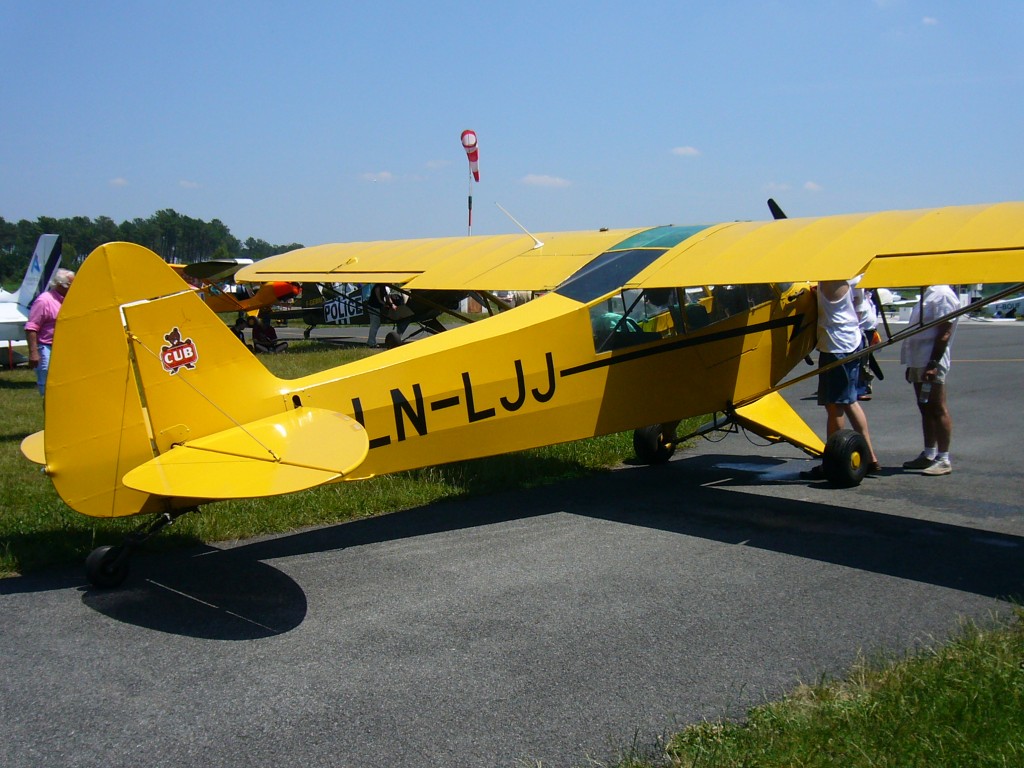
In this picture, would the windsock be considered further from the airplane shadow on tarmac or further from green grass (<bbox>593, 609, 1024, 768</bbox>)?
green grass (<bbox>593, 609, 1024, 768</bbox>)

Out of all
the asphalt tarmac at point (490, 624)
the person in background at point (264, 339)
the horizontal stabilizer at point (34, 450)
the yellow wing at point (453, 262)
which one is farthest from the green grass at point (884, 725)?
the person in background at point (264, 339)

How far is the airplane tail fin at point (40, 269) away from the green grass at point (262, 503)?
6781 mm

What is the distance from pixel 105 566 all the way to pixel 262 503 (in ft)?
5.75

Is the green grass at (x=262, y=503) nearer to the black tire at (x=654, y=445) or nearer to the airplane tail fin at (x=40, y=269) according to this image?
the black tire at (x=654, y=445)

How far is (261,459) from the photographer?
14.4 ft

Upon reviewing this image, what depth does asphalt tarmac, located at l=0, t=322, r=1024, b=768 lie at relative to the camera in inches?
133

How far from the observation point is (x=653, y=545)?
577 cm

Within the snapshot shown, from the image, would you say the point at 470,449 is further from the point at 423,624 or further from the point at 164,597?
the point at 164,597

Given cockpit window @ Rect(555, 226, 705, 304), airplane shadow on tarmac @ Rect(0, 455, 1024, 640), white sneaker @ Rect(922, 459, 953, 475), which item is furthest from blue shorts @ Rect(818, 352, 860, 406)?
cockpit window @ Rect(555, 226, 705, 304)

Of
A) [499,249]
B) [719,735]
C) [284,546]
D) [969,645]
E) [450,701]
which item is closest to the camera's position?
[719,735]

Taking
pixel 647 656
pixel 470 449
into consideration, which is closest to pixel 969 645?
pixel 647 656

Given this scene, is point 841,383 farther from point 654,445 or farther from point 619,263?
point 619,263

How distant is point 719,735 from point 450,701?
3.52 ft

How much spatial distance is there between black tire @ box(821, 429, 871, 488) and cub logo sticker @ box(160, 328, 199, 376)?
498cm
